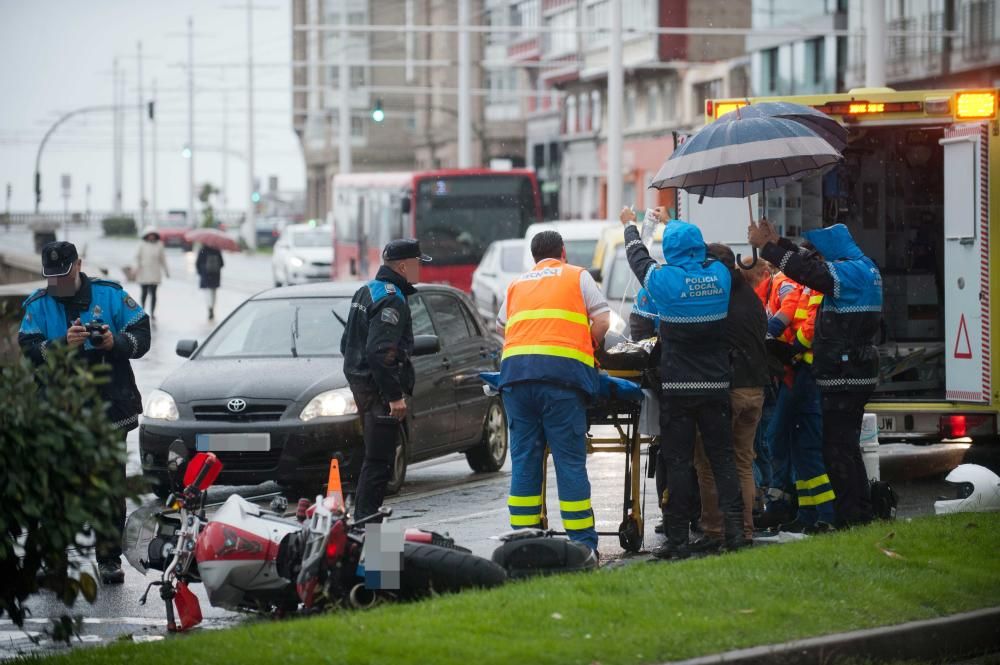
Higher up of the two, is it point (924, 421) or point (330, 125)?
point (330, 125)

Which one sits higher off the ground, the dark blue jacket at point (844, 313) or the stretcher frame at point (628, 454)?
the dark blue jacket at point (844, 313)

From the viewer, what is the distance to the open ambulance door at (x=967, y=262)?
11828 millimetres

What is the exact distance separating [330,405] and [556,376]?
369 cm

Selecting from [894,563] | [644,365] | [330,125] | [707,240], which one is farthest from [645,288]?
[330,125]

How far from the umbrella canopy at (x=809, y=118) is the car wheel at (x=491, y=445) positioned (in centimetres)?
435

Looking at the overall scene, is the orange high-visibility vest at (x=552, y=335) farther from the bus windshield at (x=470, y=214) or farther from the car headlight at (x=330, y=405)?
the bus windshield at (x=470, y=214)

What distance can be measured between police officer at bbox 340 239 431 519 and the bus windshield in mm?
27017

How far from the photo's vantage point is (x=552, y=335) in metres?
9.25

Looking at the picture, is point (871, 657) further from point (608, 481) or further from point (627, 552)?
point (608, 481)

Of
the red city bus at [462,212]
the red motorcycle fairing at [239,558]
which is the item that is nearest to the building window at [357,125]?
the red city bus at [462,212]

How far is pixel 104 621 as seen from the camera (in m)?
8.77

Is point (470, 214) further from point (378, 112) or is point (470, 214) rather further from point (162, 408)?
point (162, 408)

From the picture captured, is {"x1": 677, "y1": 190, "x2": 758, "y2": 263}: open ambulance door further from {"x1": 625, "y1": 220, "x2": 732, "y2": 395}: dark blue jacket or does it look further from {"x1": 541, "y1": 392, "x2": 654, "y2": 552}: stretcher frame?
{"x1": 625, "y1": 220, "x2": 732, "y2": 395}: dark blue jacket

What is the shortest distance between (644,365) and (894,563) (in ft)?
6.18
